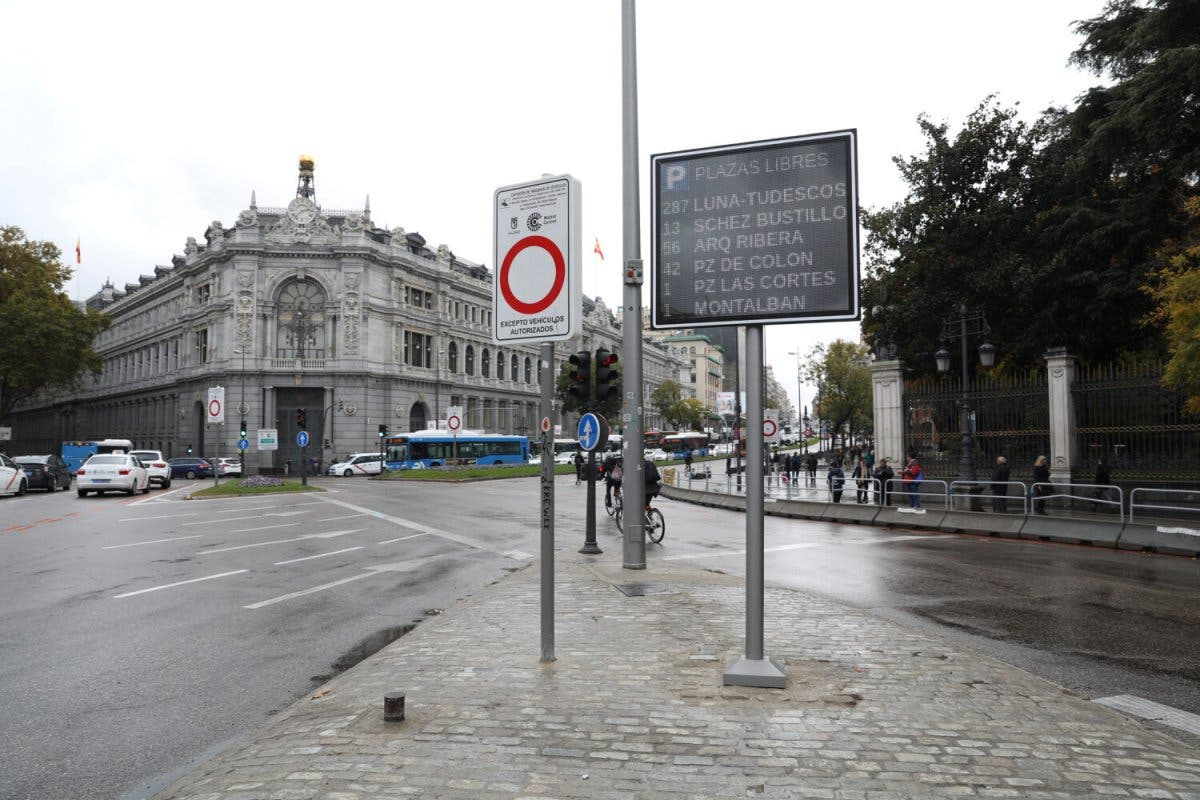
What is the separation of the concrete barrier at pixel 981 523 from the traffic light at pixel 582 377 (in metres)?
11.3

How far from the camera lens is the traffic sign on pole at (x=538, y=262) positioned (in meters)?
5.71

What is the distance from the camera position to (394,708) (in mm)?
4566

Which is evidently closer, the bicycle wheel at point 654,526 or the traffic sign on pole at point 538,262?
the traffic sign on pole at point 538,262

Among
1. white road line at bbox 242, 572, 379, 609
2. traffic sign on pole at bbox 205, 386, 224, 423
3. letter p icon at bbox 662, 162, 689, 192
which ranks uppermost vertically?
letter p icon at bbox 662, 162, 689, 192

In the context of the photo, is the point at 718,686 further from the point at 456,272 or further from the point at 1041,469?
the point at 456,272

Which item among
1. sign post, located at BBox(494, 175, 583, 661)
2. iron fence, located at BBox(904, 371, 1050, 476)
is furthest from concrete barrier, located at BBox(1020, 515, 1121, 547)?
sign post, located at BBox(494, 175, 583, 661)

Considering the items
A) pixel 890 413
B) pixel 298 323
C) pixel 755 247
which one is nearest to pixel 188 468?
pixel 298 323

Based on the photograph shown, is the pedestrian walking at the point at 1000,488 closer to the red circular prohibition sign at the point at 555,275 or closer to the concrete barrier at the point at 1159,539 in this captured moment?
the concrete barrier at the point at 1159,539

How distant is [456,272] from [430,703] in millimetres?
67060

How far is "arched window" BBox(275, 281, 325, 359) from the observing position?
190 feet

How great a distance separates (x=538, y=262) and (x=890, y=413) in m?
21.0

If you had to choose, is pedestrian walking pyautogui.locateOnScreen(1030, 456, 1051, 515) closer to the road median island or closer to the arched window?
the road median island

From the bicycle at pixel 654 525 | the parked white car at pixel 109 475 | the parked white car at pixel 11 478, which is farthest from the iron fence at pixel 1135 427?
the parked white car at pixel 11 478

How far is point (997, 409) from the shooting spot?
2216 centimetres
